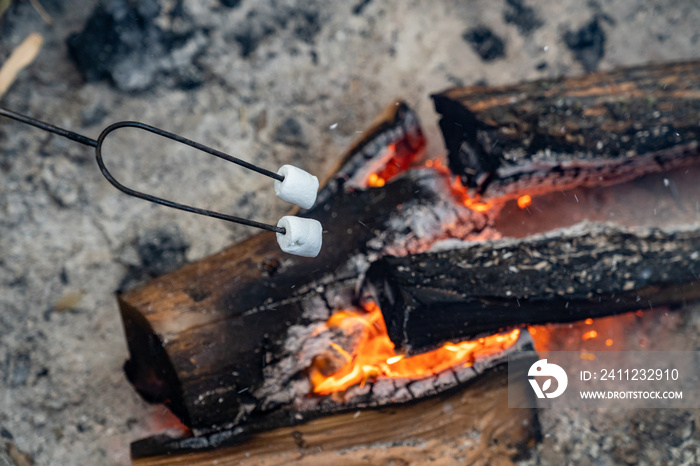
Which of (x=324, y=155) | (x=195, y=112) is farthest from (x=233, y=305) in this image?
(x=195, y=112)

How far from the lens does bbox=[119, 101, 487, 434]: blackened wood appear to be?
196 cm

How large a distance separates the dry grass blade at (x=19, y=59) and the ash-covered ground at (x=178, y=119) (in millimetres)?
50

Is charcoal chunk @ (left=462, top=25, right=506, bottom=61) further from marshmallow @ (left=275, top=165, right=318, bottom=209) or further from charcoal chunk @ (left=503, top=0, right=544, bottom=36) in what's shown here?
marshmallow @ (left=275, top=165, right=318, bottom=209)

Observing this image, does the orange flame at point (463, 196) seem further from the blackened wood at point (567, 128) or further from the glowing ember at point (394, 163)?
the glowing ember at point (394, 163)

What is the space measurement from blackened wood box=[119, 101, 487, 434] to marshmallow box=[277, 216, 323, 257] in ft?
1.81

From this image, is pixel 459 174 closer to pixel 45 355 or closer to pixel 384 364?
pixel 384 364

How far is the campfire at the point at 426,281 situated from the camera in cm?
198

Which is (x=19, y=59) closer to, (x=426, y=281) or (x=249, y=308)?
(x=249, y=308)

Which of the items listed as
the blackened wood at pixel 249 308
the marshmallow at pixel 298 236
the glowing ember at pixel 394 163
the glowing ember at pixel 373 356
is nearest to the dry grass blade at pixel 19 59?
the blackened wood at pixel 249 308

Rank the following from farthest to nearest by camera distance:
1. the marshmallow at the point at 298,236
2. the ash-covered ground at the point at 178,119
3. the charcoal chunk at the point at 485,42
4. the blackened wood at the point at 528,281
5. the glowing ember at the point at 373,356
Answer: the charcoal chunk at the point at 485,42
the ash-covered ground at the point at 178,119
the glowing ember at the point at 373,356
the blackened wood at the point at 528,281
the marshmallow at the point at 298,236

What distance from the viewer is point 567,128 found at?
2.28m

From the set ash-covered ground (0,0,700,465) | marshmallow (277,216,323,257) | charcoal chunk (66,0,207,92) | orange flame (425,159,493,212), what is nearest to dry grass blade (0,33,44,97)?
ash-covered ground (0,0,700,465)

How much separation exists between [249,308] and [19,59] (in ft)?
7.43

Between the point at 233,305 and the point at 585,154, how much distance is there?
1.87 m
